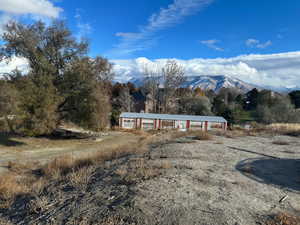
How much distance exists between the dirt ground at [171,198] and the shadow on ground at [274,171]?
31mm

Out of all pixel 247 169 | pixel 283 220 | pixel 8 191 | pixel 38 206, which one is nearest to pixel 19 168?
pixel 8 191

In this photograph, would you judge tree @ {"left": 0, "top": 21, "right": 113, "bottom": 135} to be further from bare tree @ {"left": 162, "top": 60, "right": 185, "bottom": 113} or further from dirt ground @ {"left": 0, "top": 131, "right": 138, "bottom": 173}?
bare tree @ {"left": 162, "top": 60, "right": 185, "bottom": 113}

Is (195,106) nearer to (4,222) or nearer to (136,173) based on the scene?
(136,173)

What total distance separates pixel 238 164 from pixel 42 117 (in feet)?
52.5

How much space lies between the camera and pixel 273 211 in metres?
4.05

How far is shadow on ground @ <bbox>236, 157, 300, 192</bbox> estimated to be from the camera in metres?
5.95

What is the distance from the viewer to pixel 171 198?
4.43 metres

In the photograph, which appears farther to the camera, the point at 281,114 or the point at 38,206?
the point at 281,114

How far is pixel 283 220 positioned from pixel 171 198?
6.88 ft

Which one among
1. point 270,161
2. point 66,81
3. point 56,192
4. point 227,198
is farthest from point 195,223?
point 66,81

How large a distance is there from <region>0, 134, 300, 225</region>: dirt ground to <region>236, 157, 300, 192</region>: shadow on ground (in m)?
0.03

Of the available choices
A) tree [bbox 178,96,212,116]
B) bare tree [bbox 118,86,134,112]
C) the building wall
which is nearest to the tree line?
the building wall

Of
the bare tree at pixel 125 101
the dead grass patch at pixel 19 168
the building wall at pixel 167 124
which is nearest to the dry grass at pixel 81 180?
the dead grass patch at pixel 19 168

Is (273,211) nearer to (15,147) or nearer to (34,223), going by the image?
(34,223)
